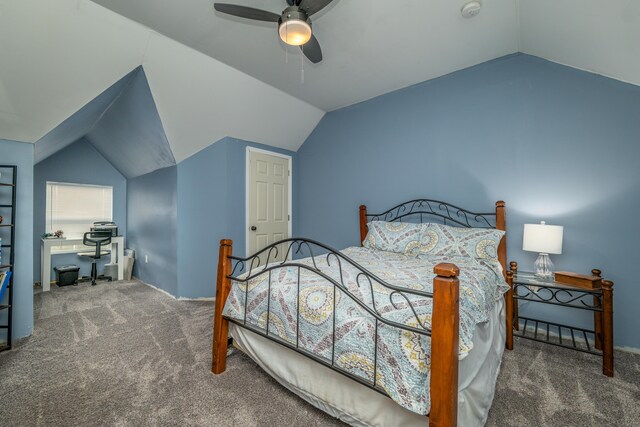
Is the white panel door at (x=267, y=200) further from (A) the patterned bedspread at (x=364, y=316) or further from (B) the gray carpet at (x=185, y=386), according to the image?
(A) the patterned bedspread at (x=364, y=316)

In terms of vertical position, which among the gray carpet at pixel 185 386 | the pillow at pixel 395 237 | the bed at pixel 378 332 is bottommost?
the gray carpet at pixel 185 386

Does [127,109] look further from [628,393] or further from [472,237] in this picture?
[628,393]

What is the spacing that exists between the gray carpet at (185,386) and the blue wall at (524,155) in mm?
792

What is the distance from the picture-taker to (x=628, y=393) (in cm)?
172

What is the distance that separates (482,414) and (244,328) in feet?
4.92

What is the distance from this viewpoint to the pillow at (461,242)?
242cm

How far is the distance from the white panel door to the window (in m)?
3.09

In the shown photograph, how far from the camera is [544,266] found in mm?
2344

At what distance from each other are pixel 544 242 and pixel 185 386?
3.00 m

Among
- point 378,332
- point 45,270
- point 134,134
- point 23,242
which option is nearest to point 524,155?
point 378,332

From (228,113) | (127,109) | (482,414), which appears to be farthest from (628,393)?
(127,109)

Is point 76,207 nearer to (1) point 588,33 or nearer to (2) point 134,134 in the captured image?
(2) point 134,134

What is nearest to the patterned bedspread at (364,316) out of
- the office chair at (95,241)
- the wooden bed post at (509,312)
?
the wooden bed post at (509,312)

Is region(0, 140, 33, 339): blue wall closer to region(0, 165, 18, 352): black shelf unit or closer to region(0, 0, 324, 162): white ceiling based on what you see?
region(0, 165, 18, 352): black shelf unit
